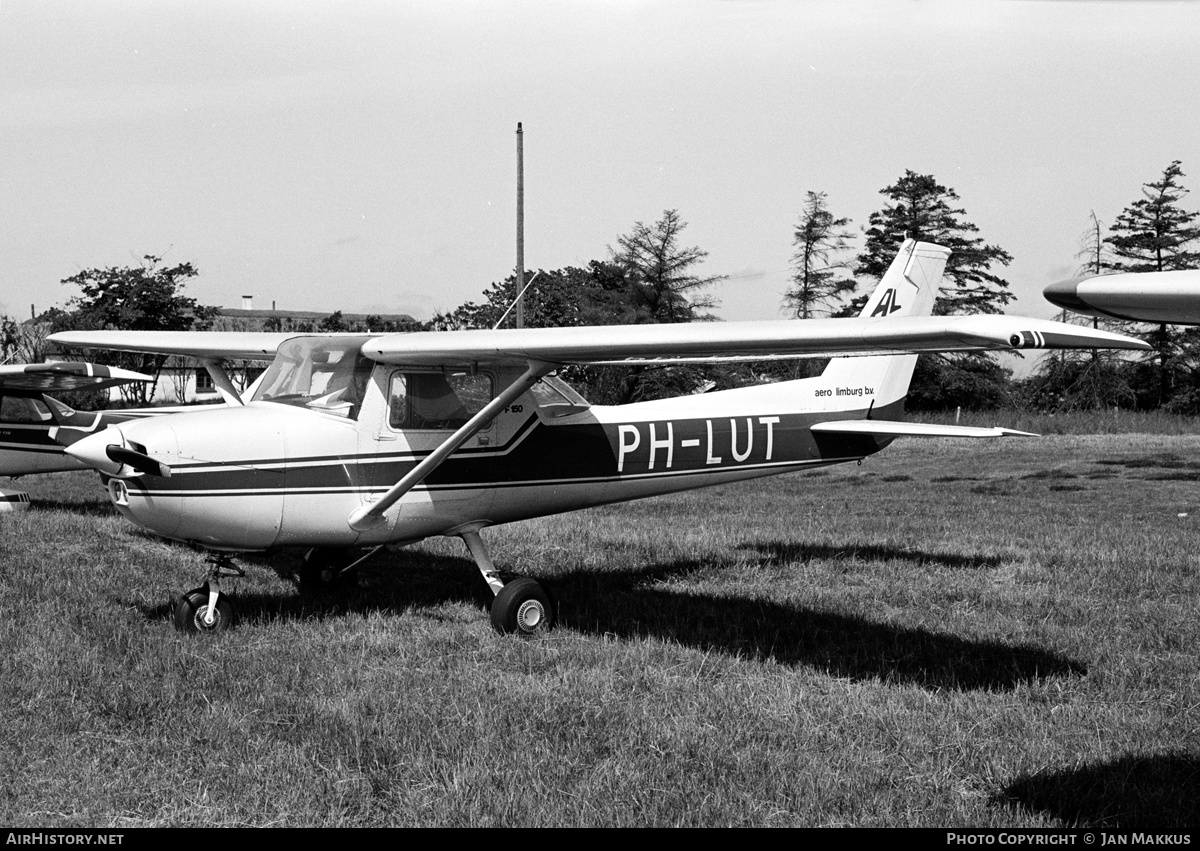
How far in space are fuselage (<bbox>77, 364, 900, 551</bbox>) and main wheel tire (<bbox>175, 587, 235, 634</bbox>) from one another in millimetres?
444

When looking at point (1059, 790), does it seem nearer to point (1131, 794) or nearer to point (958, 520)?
point (1131, 794)

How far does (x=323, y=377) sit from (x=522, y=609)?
2.09 metres

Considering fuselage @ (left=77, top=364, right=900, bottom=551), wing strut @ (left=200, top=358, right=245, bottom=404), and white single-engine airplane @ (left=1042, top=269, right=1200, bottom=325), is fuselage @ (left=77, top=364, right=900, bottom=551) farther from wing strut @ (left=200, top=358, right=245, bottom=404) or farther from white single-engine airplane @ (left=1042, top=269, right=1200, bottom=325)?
white single-engine airplane @ (left=1042, top=269, right=1200, bottom=325)

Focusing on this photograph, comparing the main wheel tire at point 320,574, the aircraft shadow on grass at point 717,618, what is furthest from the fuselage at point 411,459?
the main wheel tire at point 320,574

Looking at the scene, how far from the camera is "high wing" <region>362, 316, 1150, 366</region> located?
492 cm

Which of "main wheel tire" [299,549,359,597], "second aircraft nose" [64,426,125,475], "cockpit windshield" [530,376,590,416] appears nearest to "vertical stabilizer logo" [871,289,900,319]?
"cockpit windshield" [530,376,590,416]

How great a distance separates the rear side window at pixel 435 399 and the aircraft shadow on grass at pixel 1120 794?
451cm

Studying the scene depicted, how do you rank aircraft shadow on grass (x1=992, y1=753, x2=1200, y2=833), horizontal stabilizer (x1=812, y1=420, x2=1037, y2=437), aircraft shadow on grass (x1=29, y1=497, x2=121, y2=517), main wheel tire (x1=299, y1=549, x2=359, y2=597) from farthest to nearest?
aircraft shadow on grass (x1=29, y1=497, x2=121, y2=517), horizontal stabilizer (x1=812, y1=420, x2=1037, y2=437), main wheel tire (x1=299, y1=549, x2=359, y2=597), aircraft shadow on grass (x1=992, y1=753, x2=1200, y2=833)

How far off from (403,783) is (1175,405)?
48.9m

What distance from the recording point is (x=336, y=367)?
776 centimetres

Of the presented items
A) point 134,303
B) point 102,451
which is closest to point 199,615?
point 102,451

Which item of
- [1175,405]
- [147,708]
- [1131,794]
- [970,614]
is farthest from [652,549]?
[1175,405]

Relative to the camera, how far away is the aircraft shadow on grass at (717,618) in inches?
259

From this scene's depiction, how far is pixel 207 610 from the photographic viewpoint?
7.44 metres
